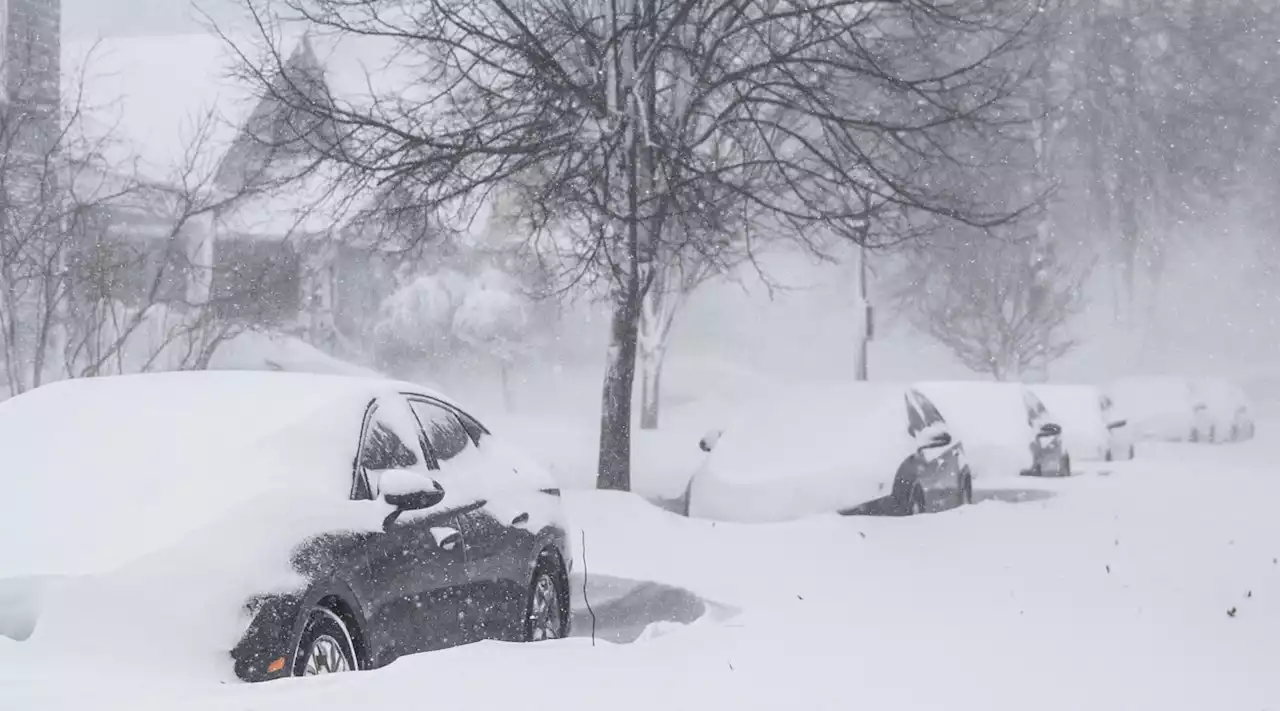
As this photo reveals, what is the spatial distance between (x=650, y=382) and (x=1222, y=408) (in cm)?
1431

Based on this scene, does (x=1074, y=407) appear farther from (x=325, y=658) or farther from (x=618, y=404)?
(x=325, y=658)

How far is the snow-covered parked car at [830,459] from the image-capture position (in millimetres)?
13062

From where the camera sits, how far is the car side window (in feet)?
22.6

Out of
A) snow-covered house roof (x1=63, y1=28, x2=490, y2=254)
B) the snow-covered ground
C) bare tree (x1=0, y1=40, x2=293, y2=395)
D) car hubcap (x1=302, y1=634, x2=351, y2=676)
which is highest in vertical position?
snow-covered house roof (x1=63, y1=28, x2=490, y2=254)

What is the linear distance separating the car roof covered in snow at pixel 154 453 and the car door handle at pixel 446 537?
59 centimetres

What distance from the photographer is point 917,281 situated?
4209cm

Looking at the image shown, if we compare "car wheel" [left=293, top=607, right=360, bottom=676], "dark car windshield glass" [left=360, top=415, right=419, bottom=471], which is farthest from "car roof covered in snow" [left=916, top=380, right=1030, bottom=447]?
"car wheel" [left=293, top=607, right=360, bottom=676]

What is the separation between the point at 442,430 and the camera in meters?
7.09

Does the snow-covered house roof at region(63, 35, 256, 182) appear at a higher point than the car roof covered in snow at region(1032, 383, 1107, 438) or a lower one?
higher

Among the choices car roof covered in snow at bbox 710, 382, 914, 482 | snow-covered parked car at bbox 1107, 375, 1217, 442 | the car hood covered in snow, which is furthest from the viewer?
snow-covered parked car at bbox 1107, 375, 1217, 442

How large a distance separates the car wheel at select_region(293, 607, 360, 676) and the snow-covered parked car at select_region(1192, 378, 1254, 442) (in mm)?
34522

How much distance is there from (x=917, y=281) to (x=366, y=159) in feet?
95.4

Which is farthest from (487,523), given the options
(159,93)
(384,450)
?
(159,93)

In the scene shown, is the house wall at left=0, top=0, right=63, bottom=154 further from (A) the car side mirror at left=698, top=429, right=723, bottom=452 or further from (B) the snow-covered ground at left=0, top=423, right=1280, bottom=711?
(B) the snow-covered ground at left=0, top=423, right=1280, bottom=711
